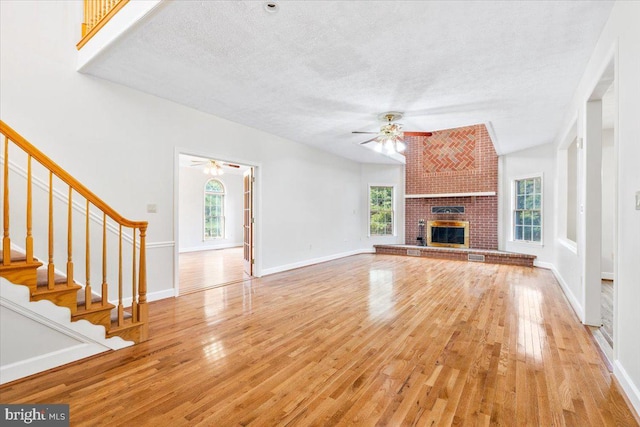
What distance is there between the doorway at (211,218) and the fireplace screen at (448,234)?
5.30 m

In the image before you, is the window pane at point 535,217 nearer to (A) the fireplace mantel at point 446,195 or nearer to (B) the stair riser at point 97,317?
(A) the fireplace mantel at point 446,195

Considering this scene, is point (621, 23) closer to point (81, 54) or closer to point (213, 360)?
point (213, 360)

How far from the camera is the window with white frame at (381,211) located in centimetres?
889

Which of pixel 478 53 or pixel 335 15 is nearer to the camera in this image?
pixel 335 15

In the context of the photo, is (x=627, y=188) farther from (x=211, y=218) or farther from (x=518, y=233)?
(x=211, y=218)

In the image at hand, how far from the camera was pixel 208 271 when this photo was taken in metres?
6.00

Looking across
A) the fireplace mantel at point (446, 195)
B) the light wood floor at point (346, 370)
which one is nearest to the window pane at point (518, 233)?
the fireplace mantel at point (446, 195)

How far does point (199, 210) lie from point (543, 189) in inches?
374

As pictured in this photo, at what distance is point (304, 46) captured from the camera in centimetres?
270

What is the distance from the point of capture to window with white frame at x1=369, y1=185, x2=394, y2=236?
8.89 meters

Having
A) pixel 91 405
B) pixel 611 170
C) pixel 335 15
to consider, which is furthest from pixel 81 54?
pixel 611 170

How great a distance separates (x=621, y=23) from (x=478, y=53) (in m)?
0.97

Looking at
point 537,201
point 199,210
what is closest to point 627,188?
point 537,201

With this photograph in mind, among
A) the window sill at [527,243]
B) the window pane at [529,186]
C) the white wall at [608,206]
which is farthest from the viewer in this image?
the window pane at [529,186]
